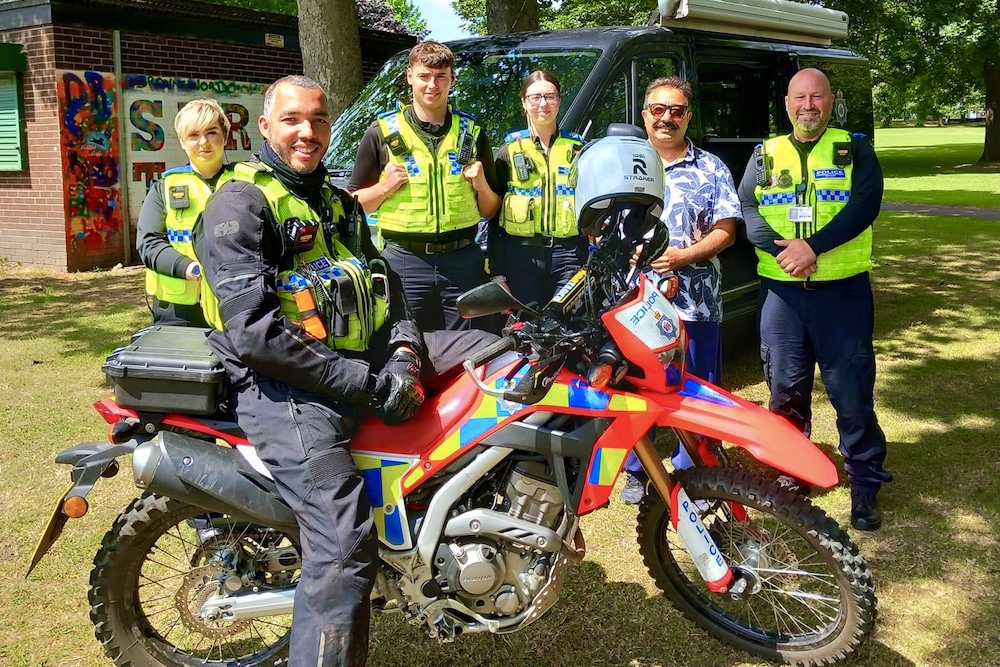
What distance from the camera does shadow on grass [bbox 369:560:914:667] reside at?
3264 mm

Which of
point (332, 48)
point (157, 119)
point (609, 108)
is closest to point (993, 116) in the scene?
point (157, 119)

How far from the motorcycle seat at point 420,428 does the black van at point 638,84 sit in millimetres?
2543

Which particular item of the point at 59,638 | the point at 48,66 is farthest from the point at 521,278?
the point at 48,66

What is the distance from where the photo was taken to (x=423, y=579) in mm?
2832

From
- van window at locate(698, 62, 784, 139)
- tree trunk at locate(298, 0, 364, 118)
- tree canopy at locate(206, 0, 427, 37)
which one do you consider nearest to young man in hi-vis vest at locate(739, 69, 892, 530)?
van window at locate(698, 62, 784, 139)

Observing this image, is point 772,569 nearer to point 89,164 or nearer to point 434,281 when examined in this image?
point 434,281

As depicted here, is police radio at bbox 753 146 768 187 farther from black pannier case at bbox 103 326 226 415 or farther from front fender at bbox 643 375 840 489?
black pannier case at bbox 103 326 226 415

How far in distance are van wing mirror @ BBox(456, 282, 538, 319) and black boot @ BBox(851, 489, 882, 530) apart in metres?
2.55

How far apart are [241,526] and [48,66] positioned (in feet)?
34.2

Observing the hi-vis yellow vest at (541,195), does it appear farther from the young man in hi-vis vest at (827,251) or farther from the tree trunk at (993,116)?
the tree trunk at (993,116)

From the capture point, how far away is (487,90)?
5520mm

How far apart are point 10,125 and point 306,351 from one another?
448 inches

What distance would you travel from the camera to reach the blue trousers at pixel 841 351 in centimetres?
418

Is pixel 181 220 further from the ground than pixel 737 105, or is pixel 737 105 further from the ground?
pixel 737 105
